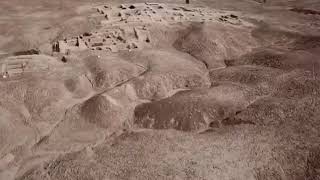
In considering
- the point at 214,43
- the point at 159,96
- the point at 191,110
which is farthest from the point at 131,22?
the point at 191,110

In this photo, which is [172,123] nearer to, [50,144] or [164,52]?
[50,144]

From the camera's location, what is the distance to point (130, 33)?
655 centimetres

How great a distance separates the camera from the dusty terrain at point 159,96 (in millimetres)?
3656

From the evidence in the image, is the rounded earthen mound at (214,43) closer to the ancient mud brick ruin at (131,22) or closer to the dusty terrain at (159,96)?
the dusty terrain at (159,96)

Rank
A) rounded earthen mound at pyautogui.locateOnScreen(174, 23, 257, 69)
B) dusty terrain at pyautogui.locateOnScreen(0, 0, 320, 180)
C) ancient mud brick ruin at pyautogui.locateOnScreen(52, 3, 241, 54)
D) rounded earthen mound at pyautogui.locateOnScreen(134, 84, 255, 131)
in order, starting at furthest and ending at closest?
ancient mud brick ruin at pyautogui.locateOnScreen(52, 3, 241, 54) → rounded earthen mound at pyautogui.locateOnScreen(174, 23, 257, 69) → rounded earthen mound at pyautogui.locateOnScreen(134, 84, 255, 131) → dusty terrain at pyautogui.locateOnScreen(0, 0, 320, 180)

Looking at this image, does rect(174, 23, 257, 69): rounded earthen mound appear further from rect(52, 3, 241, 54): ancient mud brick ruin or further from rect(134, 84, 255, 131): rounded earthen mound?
rect(134, 84, 255, 131): rounded earthen mound

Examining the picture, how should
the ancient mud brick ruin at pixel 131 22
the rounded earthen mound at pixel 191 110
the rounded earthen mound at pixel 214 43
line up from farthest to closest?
the ancient mud brick ruin at pixel 131 22 < the rounded earthen mound at pixel 214 43 < the rounded earthen mound at pixel 191 110

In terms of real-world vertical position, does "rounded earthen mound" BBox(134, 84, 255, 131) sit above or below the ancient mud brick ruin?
below

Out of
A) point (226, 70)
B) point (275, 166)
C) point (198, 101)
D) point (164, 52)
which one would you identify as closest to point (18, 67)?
point (164, 52)

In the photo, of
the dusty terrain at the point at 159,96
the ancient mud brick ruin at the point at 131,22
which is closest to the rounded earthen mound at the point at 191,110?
the dusty terrain at the point at 159,96

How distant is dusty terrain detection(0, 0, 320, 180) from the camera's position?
12.0 feet

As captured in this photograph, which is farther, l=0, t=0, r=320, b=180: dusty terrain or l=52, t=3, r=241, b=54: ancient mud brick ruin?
l=52, t=3, r=241, b=54: ancient mud brick ruin

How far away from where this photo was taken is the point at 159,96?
485 centimetres

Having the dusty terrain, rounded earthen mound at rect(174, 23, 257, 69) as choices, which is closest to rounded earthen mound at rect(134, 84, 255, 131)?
the dusty terrain
